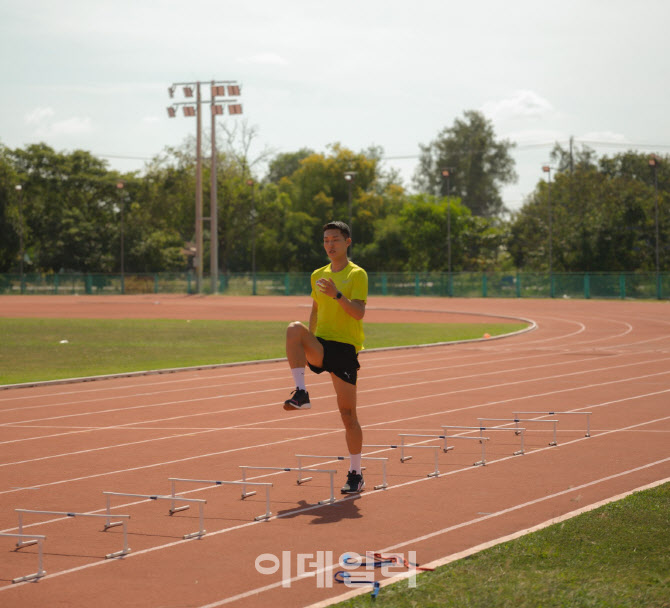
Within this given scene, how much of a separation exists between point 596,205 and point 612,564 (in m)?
71.5

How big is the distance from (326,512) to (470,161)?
92.3 meters

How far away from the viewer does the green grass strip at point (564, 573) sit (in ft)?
16.6

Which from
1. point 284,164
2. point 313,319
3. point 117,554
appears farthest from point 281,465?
point 284,164

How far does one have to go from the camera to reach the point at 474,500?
25.4 feet

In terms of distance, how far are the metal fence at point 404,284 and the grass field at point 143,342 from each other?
2781 centimetres

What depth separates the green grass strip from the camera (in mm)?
5059

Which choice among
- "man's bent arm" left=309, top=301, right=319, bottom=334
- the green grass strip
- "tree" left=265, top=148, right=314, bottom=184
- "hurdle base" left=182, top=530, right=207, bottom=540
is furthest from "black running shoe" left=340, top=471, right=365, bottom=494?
"tree" left=265, top=148, right=314, bottom=184

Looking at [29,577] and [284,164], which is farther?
[284,164]

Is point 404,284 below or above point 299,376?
below

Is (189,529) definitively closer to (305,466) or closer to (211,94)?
(305,466)

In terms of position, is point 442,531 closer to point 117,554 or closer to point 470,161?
point 117,554

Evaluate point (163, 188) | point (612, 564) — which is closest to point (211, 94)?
point (163, 188)

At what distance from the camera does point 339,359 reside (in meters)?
7.71

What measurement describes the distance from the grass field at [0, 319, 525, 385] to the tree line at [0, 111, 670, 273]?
36.5 metres
